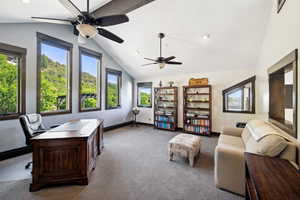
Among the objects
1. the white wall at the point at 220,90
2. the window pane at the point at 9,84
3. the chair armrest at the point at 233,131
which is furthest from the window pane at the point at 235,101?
the window pane at the point at 9,84

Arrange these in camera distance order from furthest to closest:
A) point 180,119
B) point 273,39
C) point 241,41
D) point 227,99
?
point 180,119
point 227,99
point 241,41
point 273,39

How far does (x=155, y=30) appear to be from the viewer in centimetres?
355

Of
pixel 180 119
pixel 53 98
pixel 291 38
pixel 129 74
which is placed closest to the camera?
pixel 291 38

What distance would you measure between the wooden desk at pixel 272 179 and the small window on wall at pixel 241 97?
3378 mm

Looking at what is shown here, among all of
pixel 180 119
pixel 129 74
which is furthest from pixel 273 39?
pixel 129 74

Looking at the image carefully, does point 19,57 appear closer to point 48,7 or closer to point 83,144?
point 48,7

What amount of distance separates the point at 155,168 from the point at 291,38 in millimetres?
2923

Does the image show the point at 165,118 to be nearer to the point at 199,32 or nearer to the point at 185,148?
the point at 185,148

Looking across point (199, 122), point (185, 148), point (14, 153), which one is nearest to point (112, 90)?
point (14, 153)

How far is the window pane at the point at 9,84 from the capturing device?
9.15ft

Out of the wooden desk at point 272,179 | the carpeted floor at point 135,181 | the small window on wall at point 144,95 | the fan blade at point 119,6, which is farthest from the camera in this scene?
the small window on wall at point 144,95

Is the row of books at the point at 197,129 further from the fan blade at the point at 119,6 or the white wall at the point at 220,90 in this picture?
the fan blade at the point at 119,6

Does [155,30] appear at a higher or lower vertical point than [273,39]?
higher

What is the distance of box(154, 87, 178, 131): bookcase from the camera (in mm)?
5391
